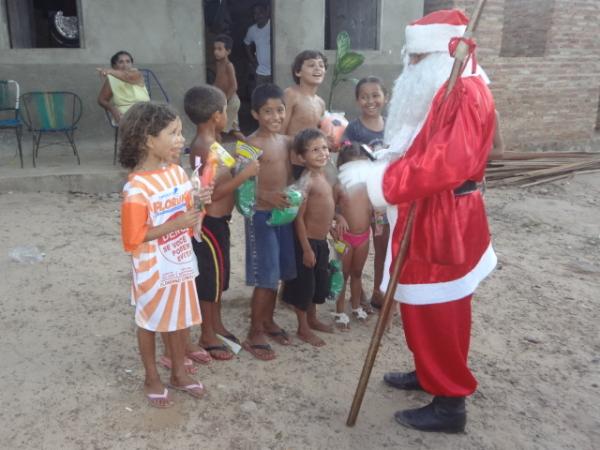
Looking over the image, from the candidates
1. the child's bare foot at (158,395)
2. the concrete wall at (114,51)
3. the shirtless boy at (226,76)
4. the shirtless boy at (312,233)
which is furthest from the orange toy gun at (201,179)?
the concrete wall at (114,51)

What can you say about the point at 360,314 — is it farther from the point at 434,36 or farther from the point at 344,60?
the point at 344,60

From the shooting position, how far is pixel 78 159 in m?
6.62

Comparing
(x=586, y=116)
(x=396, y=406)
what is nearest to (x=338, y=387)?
(x=396, y=406)

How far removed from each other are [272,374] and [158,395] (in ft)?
2.04

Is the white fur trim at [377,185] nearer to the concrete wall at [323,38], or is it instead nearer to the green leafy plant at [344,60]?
the green leafy plant at [344,60]

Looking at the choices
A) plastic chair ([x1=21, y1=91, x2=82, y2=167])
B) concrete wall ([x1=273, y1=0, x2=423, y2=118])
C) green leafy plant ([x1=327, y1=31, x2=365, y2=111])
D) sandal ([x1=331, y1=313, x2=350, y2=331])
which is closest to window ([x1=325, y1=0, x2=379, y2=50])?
concrete wall ([x1=273, y1=0, x2=423, y2=118])

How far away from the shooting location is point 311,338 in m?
3.39

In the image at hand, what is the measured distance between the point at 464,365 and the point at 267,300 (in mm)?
1194

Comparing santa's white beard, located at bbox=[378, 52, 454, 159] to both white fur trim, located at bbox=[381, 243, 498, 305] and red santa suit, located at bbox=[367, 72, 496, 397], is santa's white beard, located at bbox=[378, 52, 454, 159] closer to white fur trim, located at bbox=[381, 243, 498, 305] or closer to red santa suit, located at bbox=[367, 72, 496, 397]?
red santa suit, located at bbox=[367, 72, 496, 397]

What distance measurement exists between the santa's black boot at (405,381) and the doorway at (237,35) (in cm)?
771

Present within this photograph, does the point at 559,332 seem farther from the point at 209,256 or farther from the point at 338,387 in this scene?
the point at 209,256

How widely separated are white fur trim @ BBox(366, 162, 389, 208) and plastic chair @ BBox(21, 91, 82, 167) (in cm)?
509

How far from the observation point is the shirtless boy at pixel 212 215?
2863mm

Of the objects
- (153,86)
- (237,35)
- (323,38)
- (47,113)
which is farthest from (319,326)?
(237,35)
